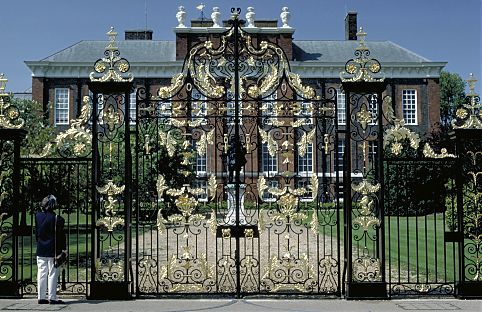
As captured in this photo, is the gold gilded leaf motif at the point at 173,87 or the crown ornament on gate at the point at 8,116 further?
the gold gilded leaf motif at the point at 173,87

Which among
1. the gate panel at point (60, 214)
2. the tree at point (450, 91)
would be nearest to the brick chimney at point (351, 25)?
the tree at point (450, 91)

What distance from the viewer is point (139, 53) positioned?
40812 mm

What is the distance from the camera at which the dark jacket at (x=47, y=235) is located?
8.55 meters

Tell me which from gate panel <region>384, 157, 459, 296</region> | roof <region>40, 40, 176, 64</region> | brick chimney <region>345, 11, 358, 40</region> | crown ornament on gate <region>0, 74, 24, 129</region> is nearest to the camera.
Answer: gate panel <region>384, 157, 459, 296</region>

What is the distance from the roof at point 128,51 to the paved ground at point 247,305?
32.0m

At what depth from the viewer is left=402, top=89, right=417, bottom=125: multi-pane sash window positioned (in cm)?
3953

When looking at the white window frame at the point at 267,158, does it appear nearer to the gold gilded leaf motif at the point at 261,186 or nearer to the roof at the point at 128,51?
the gold gilded leaf motif at the point at 261,186

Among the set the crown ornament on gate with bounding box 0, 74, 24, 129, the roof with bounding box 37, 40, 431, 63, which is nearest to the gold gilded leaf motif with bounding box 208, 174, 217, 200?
the crown ornament on gate with bounding box 0, 74, 24, 129

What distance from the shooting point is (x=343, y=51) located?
4106 centimetres

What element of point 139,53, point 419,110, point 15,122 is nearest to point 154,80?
point 139,53

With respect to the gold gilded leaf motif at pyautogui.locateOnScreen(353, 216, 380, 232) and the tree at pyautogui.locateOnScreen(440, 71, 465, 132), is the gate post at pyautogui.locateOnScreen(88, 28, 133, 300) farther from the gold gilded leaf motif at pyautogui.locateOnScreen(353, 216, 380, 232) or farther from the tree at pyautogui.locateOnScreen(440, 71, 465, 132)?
the tree at pyautogui.locateOnScreen(440, 71, 465, 132)

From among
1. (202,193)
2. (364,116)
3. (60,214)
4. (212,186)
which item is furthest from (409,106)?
(212,186)

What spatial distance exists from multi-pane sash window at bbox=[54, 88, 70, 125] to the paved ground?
30934mm

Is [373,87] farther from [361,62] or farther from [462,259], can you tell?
[462,259]
